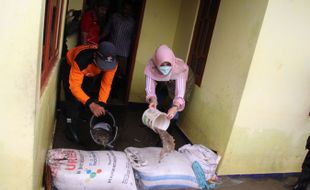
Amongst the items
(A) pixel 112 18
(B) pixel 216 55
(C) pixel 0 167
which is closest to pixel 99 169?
(C) pixel 0 167

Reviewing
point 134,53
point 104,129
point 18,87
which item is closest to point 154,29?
point 134,53

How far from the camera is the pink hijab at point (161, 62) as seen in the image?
3.37 m

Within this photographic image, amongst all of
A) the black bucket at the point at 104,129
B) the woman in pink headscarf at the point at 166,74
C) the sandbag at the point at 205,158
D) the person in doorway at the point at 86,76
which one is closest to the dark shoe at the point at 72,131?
the person in doorway at the point at 86,76

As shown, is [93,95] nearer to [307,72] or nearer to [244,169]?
[244,169]

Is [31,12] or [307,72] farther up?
[31,12]

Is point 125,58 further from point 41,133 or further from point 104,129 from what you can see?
point 41,133

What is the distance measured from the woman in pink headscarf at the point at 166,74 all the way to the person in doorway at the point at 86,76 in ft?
1.45

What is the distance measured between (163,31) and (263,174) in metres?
2.70

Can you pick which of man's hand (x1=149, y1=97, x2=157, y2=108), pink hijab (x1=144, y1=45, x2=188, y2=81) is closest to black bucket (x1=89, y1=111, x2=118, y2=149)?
man's hand (x1=149, y1=97, x2=157, y2=108)

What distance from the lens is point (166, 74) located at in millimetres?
3486

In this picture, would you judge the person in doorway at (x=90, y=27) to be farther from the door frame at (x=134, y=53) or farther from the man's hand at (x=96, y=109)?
the man's hand at (x=96, y=109)

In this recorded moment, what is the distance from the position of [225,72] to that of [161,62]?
0.88m

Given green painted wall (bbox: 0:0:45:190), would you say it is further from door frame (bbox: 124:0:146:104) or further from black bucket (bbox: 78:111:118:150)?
door frame (bbox: 124:0:146:104)

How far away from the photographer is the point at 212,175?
3.51 m
